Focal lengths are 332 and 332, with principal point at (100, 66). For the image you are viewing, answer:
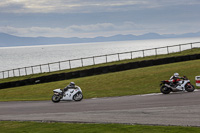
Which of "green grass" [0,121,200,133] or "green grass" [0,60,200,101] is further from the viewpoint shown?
"green grass" [0,60,200,101]

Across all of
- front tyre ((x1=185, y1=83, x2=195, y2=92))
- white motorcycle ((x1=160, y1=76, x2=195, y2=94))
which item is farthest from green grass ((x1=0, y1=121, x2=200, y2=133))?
front tyre ((x1=185, y1=83, x2=195, y2=92))

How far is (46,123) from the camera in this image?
14336 millimetres

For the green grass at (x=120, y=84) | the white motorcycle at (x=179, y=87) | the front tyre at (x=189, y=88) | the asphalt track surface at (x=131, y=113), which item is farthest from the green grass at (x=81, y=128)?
the green grass at (x=120, y=84)

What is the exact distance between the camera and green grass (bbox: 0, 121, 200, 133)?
1081 centimetres

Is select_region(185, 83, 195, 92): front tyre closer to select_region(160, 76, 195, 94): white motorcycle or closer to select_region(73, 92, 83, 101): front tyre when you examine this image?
select_region(160, 76, 195, 94): white motorcycle

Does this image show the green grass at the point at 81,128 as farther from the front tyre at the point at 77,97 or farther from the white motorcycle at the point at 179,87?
the white motorcycle at the point at 179,87

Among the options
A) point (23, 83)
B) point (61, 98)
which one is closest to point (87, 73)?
point (23, 83)

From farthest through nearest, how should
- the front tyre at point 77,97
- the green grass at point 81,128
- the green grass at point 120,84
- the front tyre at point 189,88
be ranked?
the green grass at point 120,84, the front tyre at point 77,97, the front tyre at point 189,88, the green grass at point 81,128

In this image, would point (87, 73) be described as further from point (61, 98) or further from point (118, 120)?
point (118, 120)

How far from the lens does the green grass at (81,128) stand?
35.5 ft

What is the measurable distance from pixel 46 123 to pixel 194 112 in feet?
20.4

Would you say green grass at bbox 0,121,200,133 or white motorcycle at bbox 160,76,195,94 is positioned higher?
white motorcycle at bbox 160,76,195,94

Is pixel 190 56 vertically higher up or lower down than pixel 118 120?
higher up

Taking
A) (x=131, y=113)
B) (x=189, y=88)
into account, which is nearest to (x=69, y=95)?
(x=189, y=88)
